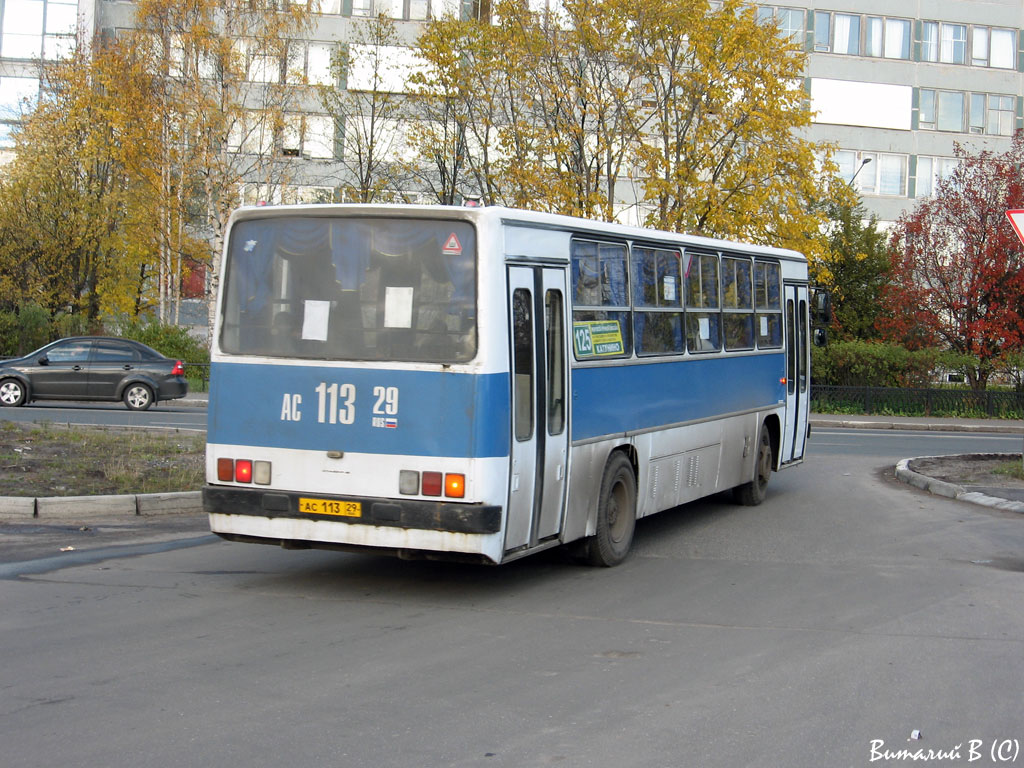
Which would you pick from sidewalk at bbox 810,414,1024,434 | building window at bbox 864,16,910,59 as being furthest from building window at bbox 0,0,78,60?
sidewalk at bbox 810,414,1024,434

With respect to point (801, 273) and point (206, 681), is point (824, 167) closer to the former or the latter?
point (801, 273)

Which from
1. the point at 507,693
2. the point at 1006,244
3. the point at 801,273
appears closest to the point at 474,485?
the point at 507,693

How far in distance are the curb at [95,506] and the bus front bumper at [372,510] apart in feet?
10.8

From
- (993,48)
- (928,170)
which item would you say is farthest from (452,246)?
(993,48)

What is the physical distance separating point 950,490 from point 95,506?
10.7m

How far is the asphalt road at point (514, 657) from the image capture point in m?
5.56

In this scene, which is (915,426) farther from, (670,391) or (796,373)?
(670,391)

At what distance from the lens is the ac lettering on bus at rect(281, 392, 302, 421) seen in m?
8.85

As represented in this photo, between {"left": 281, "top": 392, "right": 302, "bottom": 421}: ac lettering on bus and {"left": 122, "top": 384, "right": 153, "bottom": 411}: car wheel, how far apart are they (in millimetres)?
19654

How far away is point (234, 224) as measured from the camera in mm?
9297

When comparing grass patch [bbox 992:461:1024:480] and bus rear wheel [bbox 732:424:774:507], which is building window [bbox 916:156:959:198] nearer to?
grass patch [bbox 992:461:1024:480]

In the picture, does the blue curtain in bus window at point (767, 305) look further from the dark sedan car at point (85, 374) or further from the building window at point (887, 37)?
the building window at point (887, 37)

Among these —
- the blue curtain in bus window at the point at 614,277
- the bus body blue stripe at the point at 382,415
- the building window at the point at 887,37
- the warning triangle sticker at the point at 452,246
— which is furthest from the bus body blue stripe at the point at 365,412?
the building window at the point at 887,37

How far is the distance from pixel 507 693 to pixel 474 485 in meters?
2.20
